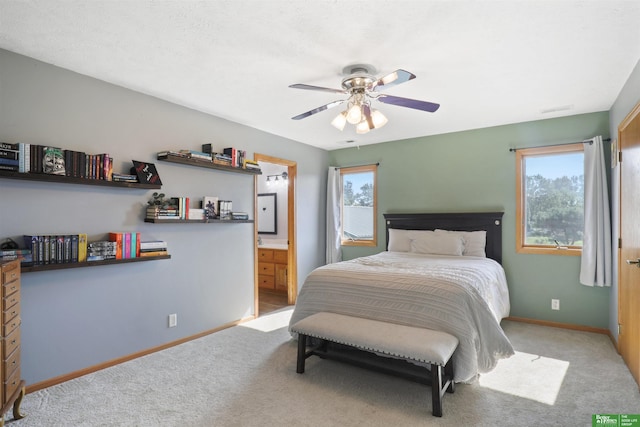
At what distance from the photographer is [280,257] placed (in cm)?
538

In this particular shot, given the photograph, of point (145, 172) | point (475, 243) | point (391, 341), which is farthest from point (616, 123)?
point (145, 172)

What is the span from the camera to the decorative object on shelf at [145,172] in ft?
9.80

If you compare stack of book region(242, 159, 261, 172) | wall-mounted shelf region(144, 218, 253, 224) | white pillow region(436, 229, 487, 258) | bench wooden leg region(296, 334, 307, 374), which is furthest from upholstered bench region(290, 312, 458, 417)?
white pillow region(436, 229, 487, 258)

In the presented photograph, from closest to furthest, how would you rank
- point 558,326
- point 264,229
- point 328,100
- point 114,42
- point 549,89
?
point 114,42 → point 549,89 → point 328,100 → point 558,326 → point 264,229

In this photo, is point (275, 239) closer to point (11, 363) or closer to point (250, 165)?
point (250, 165)

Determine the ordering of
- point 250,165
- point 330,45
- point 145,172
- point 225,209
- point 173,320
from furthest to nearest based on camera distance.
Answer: point 250,165 → point 225,209 → point 173,320 → point 145,172 → point 330,45

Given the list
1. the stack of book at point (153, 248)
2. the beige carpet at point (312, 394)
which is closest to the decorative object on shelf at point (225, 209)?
the stack of book at point (153, 248)

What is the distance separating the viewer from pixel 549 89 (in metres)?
3.04

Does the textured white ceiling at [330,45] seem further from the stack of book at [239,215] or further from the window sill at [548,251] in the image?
the window sill at [548,251]

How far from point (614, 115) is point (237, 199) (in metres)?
4.02

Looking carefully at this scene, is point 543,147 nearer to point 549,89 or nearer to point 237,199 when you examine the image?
point 549,89

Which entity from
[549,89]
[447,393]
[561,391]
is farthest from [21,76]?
[561,391]

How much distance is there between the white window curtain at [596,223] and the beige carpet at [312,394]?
2.53 feet

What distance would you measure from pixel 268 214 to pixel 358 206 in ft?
5.83
